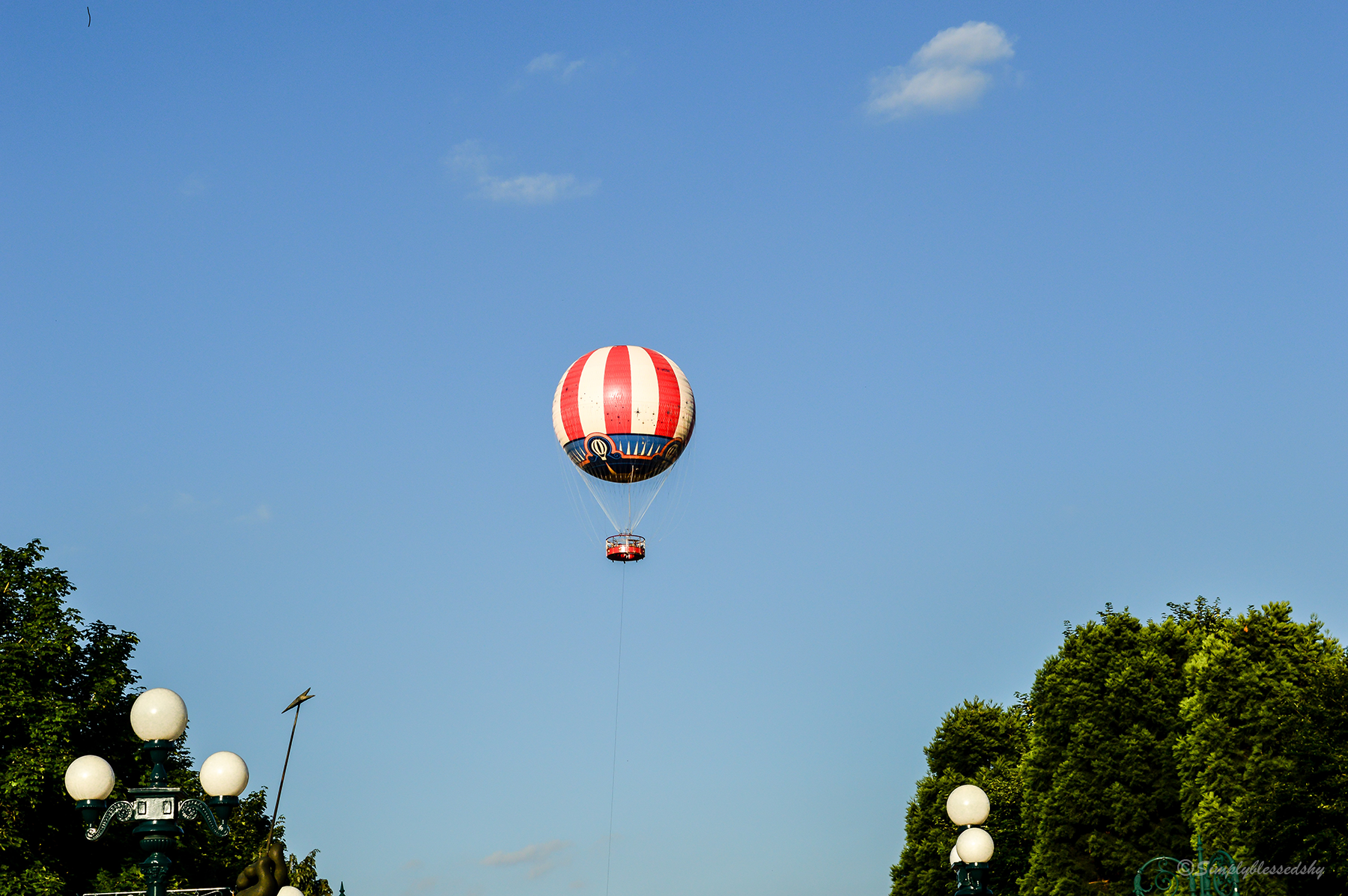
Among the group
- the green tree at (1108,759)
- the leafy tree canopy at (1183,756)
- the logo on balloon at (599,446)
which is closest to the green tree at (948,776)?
the leafy tree canopy at (1183,756)

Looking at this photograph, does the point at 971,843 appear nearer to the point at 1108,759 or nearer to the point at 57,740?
the point at 57,740

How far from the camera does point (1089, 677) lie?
44219 millimetres

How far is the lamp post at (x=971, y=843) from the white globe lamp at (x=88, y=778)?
10020 mm

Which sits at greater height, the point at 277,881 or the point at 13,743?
the point at 13,743

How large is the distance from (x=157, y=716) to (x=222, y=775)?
0.98 m

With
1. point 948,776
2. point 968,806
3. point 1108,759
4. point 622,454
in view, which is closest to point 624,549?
point 622,454

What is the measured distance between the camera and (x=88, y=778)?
51.2 feet

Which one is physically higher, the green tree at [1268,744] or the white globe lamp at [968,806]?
the green tree at [1268,744]

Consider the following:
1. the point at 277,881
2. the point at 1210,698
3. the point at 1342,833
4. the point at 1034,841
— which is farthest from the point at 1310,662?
the point at 277,881

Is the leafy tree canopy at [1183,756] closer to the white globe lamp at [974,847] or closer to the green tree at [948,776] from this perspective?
the green tree at [948,776]

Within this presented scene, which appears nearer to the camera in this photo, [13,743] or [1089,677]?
[13,743]

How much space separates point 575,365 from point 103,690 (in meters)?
18.0

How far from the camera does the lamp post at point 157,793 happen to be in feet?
50.4

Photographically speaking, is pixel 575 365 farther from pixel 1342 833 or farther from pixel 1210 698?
pixel 1342 833
